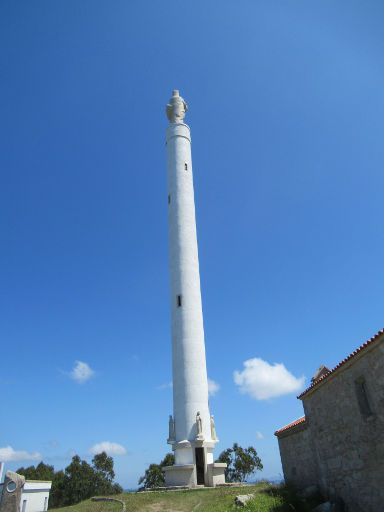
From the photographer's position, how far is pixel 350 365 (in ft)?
50.5

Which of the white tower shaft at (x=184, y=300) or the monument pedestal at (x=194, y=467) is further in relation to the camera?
the white tower shaft at (x=184, y=300)

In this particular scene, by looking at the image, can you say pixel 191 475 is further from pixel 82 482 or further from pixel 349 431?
pixel 82 482

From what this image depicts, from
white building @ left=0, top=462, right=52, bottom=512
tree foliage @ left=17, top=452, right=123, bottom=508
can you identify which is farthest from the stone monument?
tree foliage @ left=17, top=452, right=123, bottom=508

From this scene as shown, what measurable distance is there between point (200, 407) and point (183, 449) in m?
2.80

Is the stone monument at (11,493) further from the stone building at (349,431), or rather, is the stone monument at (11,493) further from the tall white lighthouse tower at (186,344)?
the stone building at (349,431)

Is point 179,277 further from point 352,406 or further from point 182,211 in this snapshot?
point 352,406

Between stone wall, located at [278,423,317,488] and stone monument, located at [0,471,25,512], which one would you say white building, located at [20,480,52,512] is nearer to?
stone monument, located at [0,471,25,512]

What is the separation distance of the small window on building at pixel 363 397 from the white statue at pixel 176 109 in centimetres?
2991

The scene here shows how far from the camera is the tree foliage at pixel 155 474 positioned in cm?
4576

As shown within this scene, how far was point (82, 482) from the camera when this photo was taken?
172 ft

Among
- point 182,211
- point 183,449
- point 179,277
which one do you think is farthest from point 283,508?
point 182,211

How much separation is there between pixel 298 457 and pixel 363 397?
343 inches

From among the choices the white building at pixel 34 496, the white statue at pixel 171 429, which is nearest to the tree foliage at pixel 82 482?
the white building at pixel 34 496

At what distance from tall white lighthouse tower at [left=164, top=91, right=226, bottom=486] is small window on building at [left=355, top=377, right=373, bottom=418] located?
13749 millimetres
